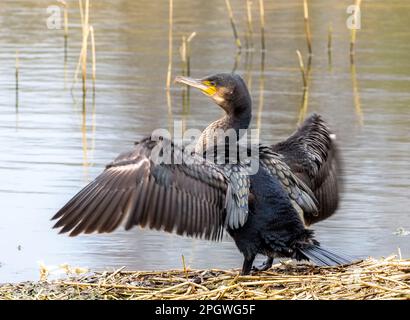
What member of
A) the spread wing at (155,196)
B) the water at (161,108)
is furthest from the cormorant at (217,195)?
the water at (161,108)

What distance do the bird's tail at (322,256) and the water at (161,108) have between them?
4.89ft

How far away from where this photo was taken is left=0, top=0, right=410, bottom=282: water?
8641 millimetres

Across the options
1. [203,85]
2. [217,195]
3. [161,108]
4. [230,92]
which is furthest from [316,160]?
[161,108]

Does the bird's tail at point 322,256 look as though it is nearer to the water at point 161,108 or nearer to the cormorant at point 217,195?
the cormorant at point 217,195

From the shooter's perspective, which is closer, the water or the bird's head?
the bird's head

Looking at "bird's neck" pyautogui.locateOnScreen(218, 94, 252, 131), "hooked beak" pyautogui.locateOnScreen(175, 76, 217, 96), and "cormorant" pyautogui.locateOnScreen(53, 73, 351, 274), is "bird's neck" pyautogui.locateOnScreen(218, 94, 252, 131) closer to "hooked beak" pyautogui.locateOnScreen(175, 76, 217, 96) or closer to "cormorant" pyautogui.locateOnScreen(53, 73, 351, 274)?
"cormorant" pyautogui.locateOnScreen(53, 73, 351, 274)

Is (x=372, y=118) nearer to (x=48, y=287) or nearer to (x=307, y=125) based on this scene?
(x=307, y=125)

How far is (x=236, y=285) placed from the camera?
6086 mm

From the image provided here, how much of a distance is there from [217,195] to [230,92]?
3.40 feet

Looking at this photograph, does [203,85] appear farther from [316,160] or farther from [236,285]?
[236,285]

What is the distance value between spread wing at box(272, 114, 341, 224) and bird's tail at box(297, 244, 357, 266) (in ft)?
2.03

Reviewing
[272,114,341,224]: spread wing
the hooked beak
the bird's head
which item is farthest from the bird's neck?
[272,114,341,224]: spread wing

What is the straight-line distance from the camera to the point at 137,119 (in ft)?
44.9

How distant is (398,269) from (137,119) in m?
7.77
